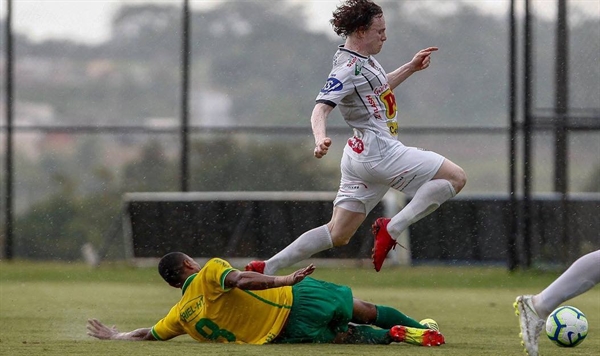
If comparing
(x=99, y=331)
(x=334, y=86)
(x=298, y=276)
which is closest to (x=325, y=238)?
(x=334, y=86)

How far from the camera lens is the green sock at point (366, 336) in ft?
26.1

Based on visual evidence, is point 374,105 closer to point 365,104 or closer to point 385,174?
point 365,104

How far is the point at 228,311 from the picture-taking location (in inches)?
305

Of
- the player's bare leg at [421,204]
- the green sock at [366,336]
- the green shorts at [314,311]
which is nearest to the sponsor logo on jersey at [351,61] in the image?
the player's bare leg at [421,204]

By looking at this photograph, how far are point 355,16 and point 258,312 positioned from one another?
2.08 meters

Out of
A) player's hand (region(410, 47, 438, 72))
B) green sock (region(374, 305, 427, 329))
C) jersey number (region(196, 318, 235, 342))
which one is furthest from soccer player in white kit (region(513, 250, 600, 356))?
player's hand (region(410, 47, 438, 72))

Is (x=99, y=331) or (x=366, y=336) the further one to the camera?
(x=99, y=331)

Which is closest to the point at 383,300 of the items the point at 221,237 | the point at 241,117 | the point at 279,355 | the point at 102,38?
the point at 221,237

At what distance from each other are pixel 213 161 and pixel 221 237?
5018 mm

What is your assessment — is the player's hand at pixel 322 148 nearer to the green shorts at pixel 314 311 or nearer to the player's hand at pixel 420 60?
the green shorts at pixel 314 311

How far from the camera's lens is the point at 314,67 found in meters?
28.5

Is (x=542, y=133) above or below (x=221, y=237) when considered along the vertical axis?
above

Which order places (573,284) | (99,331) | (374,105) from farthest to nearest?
1. (374,105)
2. (99,331)
3. (573,284)

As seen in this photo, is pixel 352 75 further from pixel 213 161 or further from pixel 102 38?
pixel 102 38
